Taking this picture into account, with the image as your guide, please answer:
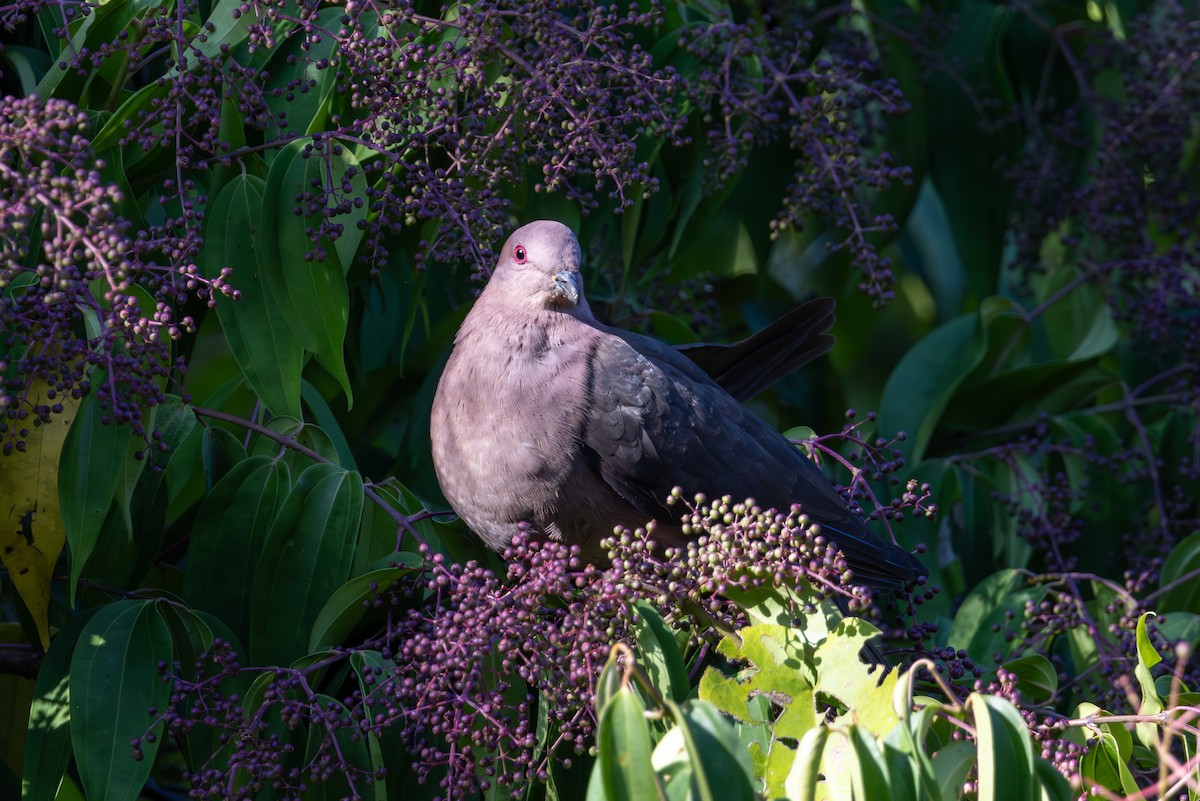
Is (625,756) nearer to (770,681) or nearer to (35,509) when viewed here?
(770,681)

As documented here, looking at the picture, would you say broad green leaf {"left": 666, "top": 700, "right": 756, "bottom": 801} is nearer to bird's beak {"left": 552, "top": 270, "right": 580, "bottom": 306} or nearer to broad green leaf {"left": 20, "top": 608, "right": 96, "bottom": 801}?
broad green leaf {"left": 20, "top": 608, "right": 96, "bottom": 801}

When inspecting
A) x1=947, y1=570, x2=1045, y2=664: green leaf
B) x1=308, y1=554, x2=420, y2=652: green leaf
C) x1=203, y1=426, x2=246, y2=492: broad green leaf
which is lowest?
x1=947, y1=570, x2=1045, y2=664: green leaf

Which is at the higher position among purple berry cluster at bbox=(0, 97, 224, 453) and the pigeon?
purple berry cluster at bbox=(0, 97, 224, 453)

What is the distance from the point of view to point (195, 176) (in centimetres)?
283

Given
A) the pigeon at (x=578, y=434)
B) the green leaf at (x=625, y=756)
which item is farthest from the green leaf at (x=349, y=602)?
the green leaf at (x=625, y=756)

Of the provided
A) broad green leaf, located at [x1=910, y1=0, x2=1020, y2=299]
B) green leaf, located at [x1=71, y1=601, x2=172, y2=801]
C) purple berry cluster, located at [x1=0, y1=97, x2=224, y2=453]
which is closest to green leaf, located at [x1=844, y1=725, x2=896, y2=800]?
purple berry cluster, located at [x1=0, y1=97, x2=224, y2=453]

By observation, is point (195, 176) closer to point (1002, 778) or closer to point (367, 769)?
point (367, 769)

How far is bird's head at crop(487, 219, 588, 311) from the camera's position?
3.11 meters

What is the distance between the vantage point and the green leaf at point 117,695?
2.32 metres

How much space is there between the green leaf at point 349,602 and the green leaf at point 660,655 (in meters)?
0.55

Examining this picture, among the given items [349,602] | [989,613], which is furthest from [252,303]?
[989,613]

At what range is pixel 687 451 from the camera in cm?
317

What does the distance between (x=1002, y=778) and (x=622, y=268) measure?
228cm

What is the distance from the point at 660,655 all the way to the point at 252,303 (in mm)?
1190
